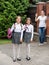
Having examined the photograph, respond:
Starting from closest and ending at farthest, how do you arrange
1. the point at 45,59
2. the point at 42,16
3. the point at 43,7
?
1. the point at 45,59
2. the point at 42,16
3. the point at 43,7

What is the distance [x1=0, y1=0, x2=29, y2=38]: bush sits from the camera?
16769 mm

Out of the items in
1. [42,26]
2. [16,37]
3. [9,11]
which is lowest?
[42,26]

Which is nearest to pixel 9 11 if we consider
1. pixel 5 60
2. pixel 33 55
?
pixel 33 55

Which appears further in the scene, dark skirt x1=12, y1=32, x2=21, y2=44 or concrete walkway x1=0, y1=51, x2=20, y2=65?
dark skirt x1=12, y1=32, x2=21, y2=44

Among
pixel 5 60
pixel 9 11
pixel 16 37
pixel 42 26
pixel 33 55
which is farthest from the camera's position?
pixel 9 11

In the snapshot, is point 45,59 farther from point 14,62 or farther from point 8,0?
point 8,0

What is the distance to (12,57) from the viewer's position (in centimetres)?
1138

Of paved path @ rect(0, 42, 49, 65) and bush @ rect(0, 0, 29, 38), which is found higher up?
bush @ rect(0, 0, 29, 38)

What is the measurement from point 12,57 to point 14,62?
80 cm

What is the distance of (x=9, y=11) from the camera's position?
671 inches

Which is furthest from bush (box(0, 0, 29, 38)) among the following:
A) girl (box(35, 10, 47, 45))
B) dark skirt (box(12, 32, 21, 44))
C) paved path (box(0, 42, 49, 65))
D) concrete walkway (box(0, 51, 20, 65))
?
dark skirt (box(12, 32, 21, 44))

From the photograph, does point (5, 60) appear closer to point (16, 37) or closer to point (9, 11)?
point (16, 37)

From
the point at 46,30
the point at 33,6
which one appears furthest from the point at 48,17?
the point at 33,6

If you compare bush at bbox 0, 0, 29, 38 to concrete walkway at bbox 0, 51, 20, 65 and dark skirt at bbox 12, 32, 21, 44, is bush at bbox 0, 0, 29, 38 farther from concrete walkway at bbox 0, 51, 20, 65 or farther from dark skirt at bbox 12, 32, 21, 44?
dark skirt at bbox 12, 32, 21, 44
